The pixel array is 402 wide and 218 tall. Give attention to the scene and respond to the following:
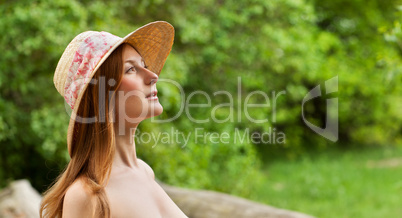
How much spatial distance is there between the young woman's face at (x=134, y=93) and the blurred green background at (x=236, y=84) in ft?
5.80

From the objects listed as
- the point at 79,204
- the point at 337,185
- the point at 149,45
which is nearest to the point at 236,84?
the point at 337,185

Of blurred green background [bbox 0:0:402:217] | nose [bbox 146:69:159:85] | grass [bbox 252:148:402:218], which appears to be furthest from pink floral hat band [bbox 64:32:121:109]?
grass [bbox 252:148:402:218]

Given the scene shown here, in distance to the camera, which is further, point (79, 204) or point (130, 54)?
point (130, 54)

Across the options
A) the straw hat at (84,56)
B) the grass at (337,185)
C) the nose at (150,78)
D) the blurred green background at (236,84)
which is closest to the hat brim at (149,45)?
the straw hat at (84,56)

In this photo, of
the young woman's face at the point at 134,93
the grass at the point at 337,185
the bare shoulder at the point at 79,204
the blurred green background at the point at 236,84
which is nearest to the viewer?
the bare shoulder at the point at 79,204

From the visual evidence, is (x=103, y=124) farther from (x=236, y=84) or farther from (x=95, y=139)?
(x=236, y=84)

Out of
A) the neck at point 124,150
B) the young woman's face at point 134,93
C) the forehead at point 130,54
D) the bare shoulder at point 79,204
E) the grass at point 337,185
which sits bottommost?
the grass at point 337,185

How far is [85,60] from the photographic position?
1.62 m

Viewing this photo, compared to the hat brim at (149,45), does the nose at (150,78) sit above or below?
below

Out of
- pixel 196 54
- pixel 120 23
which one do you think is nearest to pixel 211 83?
pixel 196 54

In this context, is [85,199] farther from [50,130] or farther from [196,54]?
[196,54]

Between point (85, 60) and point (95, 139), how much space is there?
26 centimetres

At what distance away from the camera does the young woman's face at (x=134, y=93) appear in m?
1.67

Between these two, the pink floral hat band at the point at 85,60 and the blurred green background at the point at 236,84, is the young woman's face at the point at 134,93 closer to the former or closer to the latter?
the pink floral hat band at the point at 85,60
